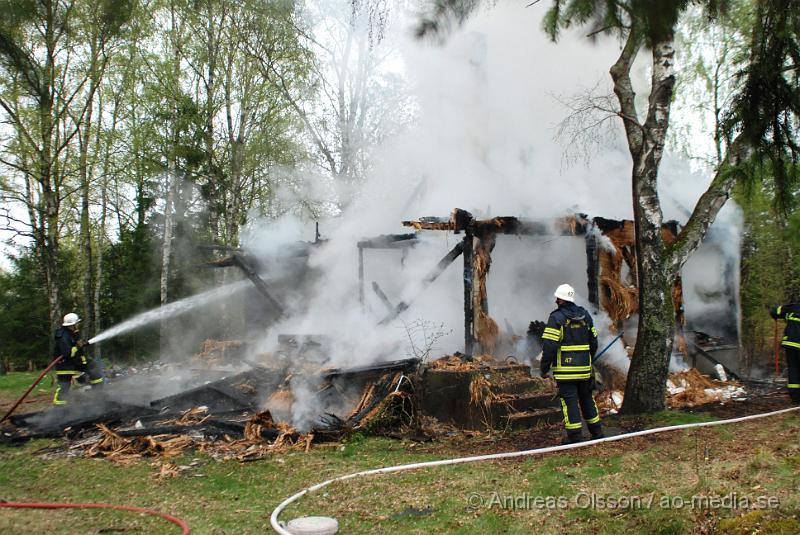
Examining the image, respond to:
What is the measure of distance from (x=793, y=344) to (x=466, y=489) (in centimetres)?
586

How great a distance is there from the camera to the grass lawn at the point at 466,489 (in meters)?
3.69

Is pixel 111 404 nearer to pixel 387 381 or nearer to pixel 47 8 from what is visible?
pixel 387 381

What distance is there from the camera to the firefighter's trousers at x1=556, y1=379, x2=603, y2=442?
6098 millimetres

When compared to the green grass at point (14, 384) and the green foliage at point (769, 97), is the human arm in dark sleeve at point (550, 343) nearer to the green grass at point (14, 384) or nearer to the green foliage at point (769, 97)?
the green foliage at point (769, 97)

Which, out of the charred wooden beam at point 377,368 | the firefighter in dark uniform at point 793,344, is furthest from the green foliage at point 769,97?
the charred wooden beam at point 377,368

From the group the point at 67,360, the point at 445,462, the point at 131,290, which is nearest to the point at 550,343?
the point at 445,462

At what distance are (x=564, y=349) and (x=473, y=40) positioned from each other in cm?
944

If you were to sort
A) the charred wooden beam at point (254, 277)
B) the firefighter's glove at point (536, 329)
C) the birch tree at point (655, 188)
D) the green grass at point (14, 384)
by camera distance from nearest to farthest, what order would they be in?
the birch tree at point (655, 188), the firefighter's glove at point (536, 329), the green grass at point (14, 384), the charred wooden beam at point (254, 277)

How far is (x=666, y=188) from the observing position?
13859 millimetres

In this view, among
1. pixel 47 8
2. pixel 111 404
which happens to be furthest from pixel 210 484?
pixel 47 8

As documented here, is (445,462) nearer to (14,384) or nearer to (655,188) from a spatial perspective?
(655,188)

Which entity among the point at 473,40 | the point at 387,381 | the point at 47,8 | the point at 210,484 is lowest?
the point at 210,484

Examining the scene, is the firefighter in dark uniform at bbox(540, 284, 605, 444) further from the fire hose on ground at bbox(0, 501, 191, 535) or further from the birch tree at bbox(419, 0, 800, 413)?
the fire hose on ground at bbox(0, 501, 191, 535)

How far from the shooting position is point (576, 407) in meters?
6.14
